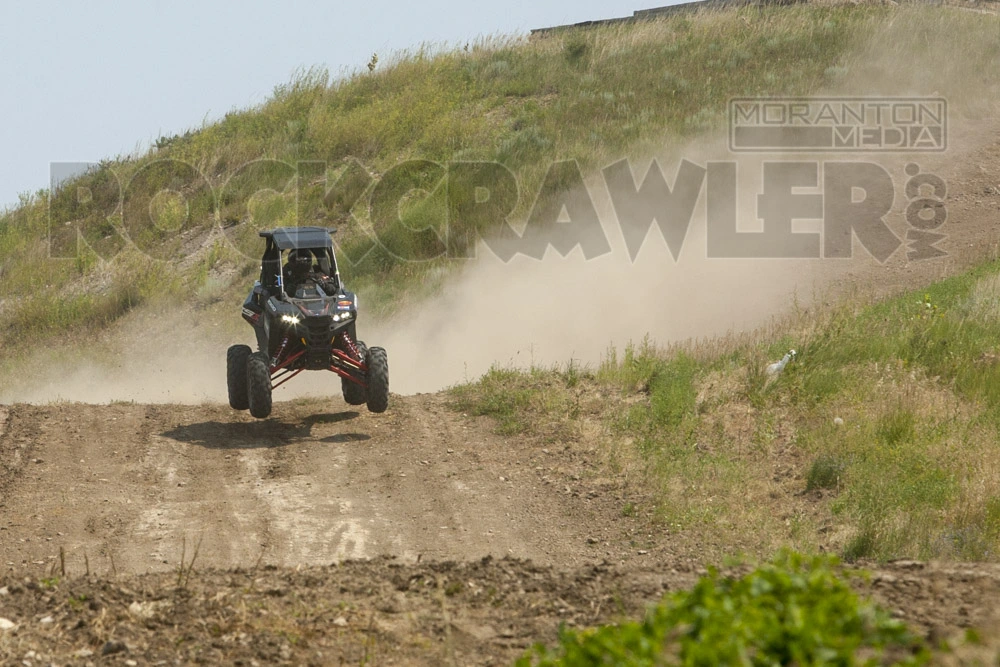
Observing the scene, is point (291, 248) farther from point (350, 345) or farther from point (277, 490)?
point (277, 490)

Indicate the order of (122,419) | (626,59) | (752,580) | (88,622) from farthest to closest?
1. (626,59)
2. (122,419)
3. (88,622)
4. (752,580)

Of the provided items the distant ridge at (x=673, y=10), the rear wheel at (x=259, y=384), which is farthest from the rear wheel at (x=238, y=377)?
Result: the distant ridge at (x=673, y=10)

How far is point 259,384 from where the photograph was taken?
12188mm

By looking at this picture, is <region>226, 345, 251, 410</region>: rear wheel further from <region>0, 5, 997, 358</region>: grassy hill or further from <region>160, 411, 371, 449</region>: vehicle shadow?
<region>0, 5, 997, 358</region>: grassy hill

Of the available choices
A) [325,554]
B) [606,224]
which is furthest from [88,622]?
[606,224]

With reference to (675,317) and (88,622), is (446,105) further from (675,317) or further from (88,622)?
(88,622)

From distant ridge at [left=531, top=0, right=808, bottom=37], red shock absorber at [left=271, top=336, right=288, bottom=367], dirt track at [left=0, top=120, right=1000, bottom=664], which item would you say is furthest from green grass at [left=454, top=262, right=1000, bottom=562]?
distant ridge at [left=531, top=0, right=808, bottom=37]

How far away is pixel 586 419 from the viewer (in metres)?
12.6

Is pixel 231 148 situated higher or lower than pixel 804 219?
higher

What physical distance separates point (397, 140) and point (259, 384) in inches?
662

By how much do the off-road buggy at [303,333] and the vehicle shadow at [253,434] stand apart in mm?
299

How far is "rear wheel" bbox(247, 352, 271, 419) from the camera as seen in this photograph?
40.0 feet

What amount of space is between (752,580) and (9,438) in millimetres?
10316

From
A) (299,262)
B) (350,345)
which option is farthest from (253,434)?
(299,262)
